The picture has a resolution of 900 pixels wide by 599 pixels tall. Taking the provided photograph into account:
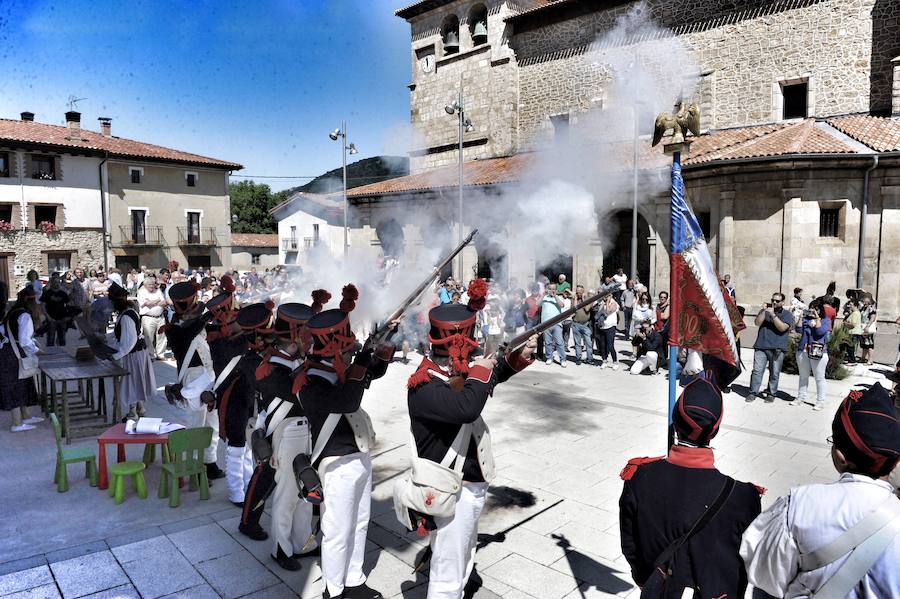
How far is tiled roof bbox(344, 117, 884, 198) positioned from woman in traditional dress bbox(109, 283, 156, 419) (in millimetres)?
12006

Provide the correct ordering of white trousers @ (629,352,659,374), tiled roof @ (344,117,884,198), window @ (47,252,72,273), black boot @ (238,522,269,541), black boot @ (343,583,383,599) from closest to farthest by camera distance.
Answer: black boot @ (343,583,383,599), black boot @ (238,522,269,541), white trousers @ (629,352,659,374), tiled roof @ (344,117,884,198), window @ (47,252,72,273)

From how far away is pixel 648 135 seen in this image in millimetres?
19547

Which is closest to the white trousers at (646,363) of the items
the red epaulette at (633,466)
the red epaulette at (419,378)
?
the red epaulette at (419,378)

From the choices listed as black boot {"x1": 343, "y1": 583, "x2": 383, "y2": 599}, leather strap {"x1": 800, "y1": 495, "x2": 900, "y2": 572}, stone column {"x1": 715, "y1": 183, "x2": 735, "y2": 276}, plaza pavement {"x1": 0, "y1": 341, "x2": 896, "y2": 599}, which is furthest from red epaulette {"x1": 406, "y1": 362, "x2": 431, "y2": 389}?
stone column {"x1": 715, "y1": 183, "x2": 735, "y2": 276}

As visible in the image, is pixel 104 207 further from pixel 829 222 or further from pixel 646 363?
pixel 829 222

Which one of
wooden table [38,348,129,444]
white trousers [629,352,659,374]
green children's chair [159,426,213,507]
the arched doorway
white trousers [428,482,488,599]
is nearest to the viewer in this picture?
white trousers [428,482,488,599]

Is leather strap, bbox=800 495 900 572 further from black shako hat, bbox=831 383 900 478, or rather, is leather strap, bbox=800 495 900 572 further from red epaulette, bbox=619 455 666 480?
red epaulette, bbox=619 455 666 480

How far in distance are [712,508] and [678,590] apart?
364mm

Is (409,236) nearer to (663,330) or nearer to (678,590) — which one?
(663,330)

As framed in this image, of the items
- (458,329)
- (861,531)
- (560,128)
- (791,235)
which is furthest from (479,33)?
(861,531)

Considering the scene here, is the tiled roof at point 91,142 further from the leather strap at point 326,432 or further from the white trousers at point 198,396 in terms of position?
the leather strap at point 326,432

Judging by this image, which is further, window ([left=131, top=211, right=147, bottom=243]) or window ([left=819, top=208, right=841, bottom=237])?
window ([left=131, top=211, right=147, bottom=243])

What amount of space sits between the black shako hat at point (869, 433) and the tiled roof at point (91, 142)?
3632cm

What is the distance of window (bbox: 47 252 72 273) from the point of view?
104 ft
